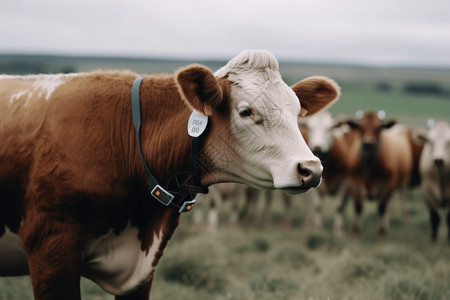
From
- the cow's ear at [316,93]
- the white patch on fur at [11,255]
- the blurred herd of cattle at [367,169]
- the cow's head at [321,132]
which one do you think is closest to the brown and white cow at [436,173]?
the blurred herd of cattle at [367,169]

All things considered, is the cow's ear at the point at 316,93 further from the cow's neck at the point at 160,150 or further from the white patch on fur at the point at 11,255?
the white patch on fur at the point at 11,255

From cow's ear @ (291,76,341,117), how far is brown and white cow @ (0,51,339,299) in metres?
0.17

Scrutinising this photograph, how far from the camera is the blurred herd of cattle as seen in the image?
29.4 feet

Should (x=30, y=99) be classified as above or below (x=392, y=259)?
above

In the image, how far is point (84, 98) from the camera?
267cm

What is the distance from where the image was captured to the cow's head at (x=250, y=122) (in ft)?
7.84

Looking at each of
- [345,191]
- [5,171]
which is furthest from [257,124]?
[345,191]

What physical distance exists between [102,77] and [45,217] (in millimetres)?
892

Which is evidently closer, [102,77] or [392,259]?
[102,77]

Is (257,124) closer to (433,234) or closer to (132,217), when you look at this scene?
(132,217)

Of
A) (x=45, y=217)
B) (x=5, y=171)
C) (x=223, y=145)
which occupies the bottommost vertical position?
(x=45, y=217)

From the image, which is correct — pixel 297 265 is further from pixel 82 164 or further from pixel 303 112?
pixel 82 164

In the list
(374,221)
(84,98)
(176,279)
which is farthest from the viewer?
(374,221)

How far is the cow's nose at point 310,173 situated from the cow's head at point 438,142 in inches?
278
